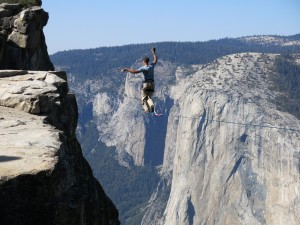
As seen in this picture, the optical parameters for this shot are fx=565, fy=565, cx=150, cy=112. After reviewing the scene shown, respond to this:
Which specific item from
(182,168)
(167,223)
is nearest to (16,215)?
(167,223)

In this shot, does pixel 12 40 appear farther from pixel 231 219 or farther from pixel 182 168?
pixel 182 168

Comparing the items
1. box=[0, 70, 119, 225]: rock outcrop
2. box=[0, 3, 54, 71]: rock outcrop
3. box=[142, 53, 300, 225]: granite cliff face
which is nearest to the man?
box=[0, 70, 119, 225]: rock outcrop

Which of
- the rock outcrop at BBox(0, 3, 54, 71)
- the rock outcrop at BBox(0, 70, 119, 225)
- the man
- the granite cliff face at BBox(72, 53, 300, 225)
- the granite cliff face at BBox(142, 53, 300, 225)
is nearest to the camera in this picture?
the rock outcrop at BBox(0, 70, 119, 225)

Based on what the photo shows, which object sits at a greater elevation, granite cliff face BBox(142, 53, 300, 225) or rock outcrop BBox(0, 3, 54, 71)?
rock outcrop BBox(0, 3, 54, 71)

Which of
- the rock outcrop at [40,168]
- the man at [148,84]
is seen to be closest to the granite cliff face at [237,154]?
the man at [148,84]

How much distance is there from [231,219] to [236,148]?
28.7m

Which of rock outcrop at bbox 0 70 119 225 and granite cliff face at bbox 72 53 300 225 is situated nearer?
rock outcrop at bbox 0 70 119 225

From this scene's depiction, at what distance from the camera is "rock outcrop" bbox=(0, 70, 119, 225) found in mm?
10898

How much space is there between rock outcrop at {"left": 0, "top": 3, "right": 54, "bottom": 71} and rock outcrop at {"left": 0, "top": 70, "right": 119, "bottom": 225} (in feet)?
29.1

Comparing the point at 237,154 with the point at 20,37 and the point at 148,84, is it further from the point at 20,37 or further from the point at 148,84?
the point at 148,84

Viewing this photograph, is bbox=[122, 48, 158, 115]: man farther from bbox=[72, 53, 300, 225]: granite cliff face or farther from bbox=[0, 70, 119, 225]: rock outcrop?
bbox=[72, 53, 300, 225]: granite cliff face

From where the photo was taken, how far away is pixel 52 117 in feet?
58.2

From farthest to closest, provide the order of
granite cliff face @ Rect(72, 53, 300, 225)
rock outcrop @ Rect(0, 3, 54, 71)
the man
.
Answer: granite cliff face @ Rect(72, 53, 300, 225), rock outcrop @ Rect(0, 3, 54, 71), the man

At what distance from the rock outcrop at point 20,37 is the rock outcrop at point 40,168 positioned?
29.1ft
